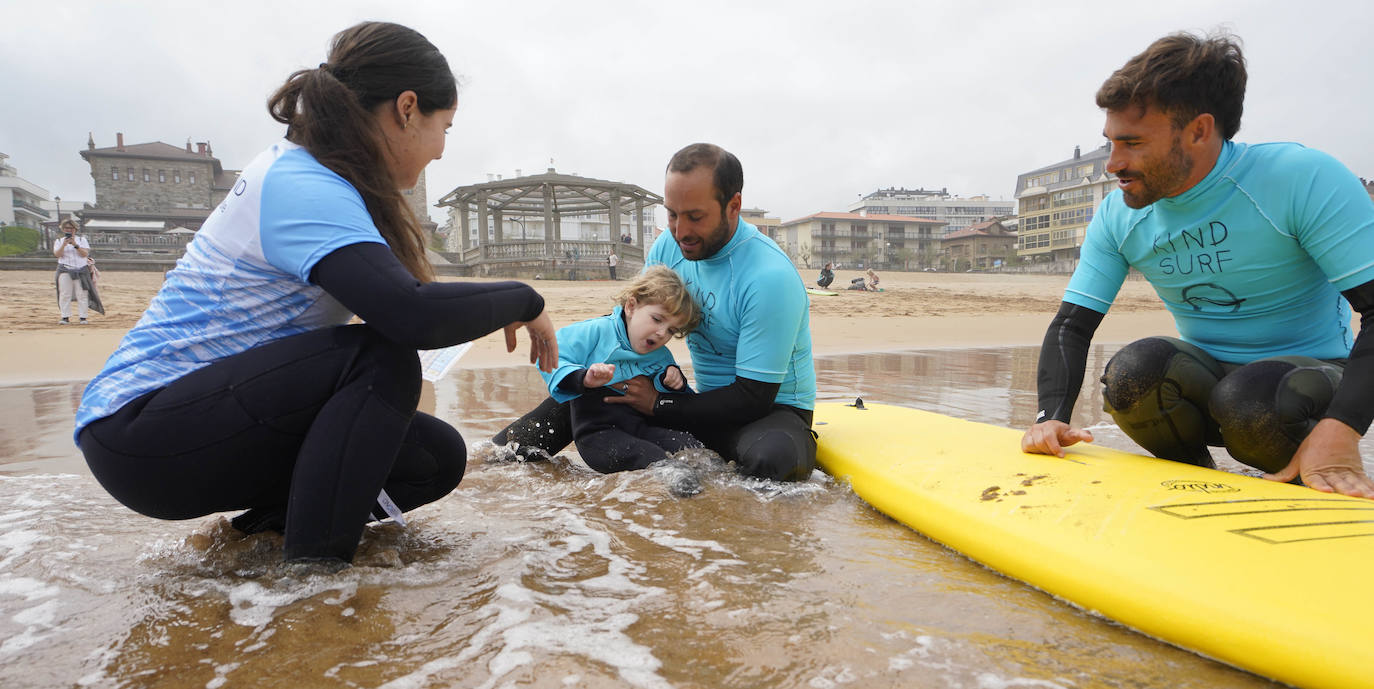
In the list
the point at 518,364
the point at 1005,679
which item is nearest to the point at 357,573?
the point at 1005,679

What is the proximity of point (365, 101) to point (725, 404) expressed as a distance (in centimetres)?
155

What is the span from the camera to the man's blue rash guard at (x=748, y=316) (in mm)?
2684

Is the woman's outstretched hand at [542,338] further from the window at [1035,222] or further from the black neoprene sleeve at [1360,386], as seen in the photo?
the window at [1035,222]

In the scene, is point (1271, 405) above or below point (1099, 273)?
below

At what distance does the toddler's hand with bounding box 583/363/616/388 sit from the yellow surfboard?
3.07ft

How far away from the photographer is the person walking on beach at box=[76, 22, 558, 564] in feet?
5.00

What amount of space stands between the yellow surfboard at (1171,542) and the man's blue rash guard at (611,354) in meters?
0.86

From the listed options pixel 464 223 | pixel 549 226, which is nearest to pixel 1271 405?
pixel 549 226

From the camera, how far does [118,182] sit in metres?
46.1

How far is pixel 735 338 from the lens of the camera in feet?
9.48

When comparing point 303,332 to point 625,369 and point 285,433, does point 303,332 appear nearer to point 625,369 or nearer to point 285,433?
point 285,433

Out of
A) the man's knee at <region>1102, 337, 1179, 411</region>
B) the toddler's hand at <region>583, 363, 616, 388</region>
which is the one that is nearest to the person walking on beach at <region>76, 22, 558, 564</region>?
the toddler's hand at <region>583, 363, 616, 388</region>

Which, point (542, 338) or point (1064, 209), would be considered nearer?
point (542, 338)

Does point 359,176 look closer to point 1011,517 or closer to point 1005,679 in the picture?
point 1005,679
